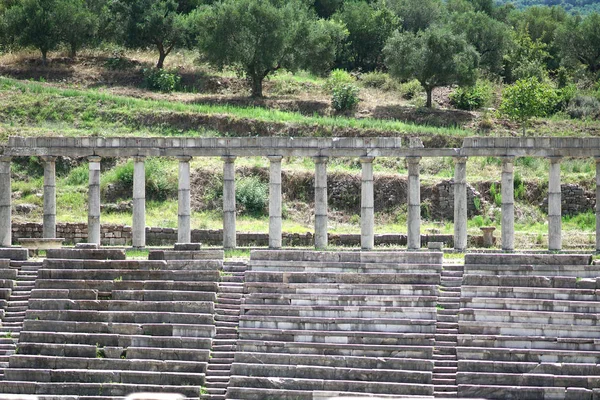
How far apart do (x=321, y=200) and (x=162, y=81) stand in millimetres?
31619

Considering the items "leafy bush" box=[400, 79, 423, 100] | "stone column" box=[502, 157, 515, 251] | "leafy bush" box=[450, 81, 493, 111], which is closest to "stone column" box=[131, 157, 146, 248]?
"stone column" box=[502, 157, 515, 251]

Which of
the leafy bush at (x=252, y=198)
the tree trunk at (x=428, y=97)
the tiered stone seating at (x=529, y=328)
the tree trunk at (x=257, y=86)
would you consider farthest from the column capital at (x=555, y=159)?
the tree trunk at (x=257, y=86)

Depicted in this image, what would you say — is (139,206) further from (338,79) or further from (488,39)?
(488,39)

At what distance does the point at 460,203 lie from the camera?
54.1 m

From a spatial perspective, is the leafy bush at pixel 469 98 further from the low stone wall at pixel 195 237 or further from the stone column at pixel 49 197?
the stone column at pixel 49 197

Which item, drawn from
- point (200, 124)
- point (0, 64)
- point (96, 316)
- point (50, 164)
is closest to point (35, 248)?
point (50, 164)

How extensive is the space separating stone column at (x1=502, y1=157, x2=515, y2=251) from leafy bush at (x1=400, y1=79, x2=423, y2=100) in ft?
100

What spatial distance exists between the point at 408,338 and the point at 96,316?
1083 centimetres

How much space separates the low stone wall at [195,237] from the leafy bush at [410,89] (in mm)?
24412

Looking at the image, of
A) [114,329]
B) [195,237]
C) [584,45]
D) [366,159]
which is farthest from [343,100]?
[114,329]

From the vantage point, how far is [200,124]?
74875mm

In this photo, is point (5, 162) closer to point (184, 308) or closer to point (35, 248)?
point (35, 248)

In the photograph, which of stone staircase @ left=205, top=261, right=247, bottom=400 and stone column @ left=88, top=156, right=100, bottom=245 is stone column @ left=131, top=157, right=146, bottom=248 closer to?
stone column @ left=88, top=156, right=100, bottom=245

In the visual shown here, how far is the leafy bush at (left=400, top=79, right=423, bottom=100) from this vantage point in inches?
3314
